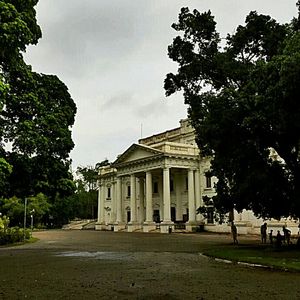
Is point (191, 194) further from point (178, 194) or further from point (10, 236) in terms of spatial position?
point (10, 236)

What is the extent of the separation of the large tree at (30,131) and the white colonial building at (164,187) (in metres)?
26.9

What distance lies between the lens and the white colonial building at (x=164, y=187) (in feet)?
167

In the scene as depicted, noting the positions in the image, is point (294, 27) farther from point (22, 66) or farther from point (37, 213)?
point (37, 213)

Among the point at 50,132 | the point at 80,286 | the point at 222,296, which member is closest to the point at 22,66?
the point at 50,132

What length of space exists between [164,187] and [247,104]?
103 ft

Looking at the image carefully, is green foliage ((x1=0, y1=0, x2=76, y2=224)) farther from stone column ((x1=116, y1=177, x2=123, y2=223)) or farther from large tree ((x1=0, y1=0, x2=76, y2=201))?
stone column ((x1=116, y1=177, x2=123, y2=223))

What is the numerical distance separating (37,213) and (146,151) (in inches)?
736

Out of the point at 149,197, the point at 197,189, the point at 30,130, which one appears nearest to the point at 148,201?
the point at 149,197

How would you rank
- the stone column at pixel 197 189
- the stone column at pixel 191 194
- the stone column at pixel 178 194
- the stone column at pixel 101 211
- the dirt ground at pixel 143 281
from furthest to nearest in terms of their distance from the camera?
the stone column at pixel 101 211
the stone column at pixel 178 194
the stone column at pixel 197 189
the stone column at pixel 191 194
the dirt ground at pixel 143 281

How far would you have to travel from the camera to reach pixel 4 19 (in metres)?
17.5

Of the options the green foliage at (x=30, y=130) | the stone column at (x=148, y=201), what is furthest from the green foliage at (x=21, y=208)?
the green foliage at (x=30, y=130)

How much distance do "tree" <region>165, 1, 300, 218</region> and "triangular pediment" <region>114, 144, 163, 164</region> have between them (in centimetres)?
2551

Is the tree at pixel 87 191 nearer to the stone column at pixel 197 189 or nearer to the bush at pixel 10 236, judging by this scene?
the stone column at pixel 197 189

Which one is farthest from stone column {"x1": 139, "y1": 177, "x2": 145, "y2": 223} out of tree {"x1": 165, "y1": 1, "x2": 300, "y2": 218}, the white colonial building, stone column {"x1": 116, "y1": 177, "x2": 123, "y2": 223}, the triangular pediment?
tree {"x1": 165, "y1": 1, "x2": 300, "y2": 218}
